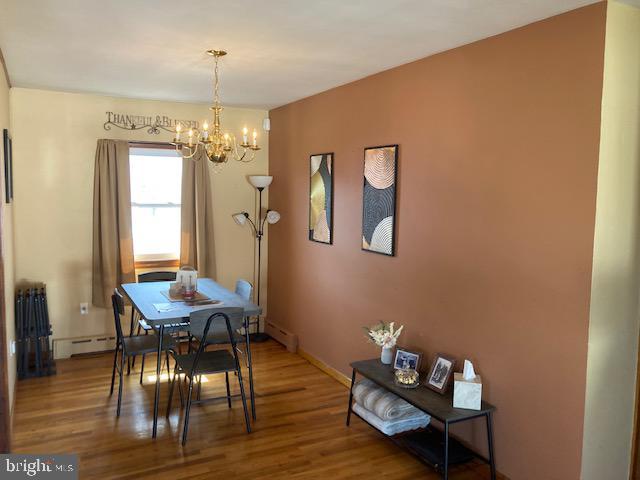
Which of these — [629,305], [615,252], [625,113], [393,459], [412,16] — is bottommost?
[393,459]

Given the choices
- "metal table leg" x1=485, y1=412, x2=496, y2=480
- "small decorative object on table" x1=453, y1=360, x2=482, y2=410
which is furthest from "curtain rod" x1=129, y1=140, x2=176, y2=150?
"metal table leg" x1=485, y1=412, x2=496, y2=480

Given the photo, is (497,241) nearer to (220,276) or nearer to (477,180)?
(477,180)

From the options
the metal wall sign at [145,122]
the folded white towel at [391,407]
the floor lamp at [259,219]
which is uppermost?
the metal wall sign at [145,122]

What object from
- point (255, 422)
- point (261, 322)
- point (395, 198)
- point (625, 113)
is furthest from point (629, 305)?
point (261, 322)

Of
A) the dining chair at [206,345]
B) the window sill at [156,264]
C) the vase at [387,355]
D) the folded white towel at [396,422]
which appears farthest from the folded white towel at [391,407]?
the window sill at [156,264]

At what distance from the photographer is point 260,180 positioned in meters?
5.66

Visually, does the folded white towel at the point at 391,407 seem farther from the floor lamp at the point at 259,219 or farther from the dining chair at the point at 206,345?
the floor lamp at the point at 259,219

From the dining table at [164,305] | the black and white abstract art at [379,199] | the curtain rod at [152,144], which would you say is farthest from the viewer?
the curtain rod at [152,144]

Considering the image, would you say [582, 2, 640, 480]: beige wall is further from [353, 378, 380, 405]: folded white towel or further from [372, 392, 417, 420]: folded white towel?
[353, 378, 380, 405]: folded white towel

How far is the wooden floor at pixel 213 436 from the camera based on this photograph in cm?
319

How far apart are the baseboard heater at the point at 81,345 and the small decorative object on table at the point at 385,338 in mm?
3068

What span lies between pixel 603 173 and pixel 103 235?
442 centimetres

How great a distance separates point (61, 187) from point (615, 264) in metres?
4.69

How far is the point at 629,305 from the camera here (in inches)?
106
